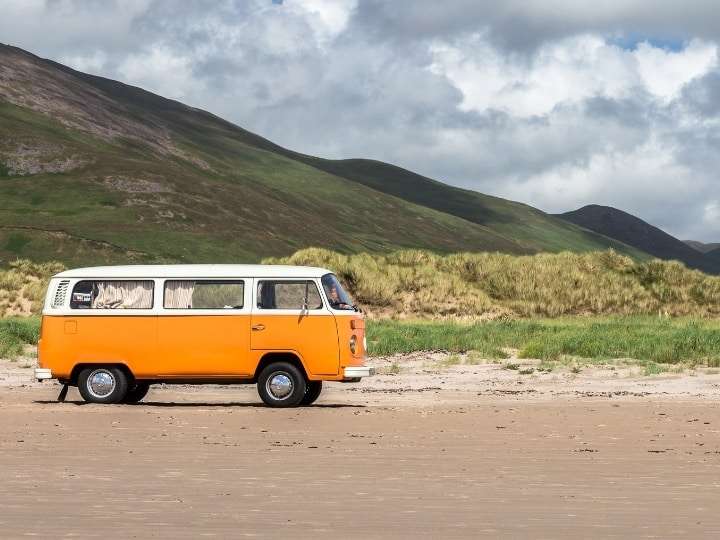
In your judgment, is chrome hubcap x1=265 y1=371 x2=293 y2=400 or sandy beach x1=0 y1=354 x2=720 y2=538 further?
chrome hubcap x1=265 y1=371 x2=293 y2=400

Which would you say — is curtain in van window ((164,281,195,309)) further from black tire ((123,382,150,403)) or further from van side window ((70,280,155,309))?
black tire ((123,382,150,403))

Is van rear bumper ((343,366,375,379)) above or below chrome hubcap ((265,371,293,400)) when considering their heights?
above

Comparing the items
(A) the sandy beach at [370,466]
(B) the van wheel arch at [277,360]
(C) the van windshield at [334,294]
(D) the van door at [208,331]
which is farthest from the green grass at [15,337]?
(C) the van windshield at [334,294]

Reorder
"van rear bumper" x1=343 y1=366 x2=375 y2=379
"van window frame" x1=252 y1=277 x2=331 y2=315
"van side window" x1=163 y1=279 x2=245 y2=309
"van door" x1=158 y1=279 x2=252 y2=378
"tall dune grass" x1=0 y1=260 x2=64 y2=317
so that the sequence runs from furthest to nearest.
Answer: "tall dune grass" x1=0 y1=260 x2=64 y2=317, "van side window" x1=163 y1=279 x2=245 y2=309, "van door" x1=158 y1=279 x2=252 y2=378, "van window frame" x1=252 y1=277 x2=331 y2=315, "van rear bumper" x1=343 y1=366 x2=375 y2=379

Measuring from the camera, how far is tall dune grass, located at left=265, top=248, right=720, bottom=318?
2014 inches

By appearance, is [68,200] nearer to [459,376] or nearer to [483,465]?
[459,376]

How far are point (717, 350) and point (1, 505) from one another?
2424 cm

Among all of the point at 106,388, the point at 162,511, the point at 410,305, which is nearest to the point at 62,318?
the point at 106,388

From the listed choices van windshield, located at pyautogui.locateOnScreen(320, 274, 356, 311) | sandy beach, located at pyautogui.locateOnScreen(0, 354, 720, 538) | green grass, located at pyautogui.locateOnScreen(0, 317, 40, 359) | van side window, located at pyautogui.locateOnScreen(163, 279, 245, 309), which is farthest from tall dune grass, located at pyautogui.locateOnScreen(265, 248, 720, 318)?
van side window, located at pyautogui.locateOnScreen(163, 279, 245, 309)

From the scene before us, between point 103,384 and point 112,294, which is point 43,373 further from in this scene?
point 112,294

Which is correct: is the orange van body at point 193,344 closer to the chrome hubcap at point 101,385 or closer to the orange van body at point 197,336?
the orange van body at point 197,336

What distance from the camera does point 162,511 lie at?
10414 millimetres

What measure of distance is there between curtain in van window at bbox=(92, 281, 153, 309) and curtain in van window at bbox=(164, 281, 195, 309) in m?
0.31

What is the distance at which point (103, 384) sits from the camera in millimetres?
21984
